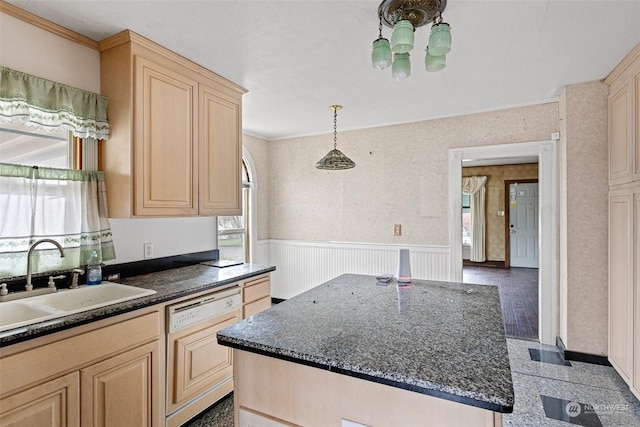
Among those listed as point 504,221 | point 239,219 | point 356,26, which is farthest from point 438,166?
point 504,221

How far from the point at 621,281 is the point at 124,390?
132 inches

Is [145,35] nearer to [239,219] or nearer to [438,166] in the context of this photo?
[239,219]

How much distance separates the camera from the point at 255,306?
2.64 meters

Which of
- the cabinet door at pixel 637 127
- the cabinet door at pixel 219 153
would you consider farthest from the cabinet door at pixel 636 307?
the cabinet door at pixel 219 153

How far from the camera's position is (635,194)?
→ 2.20 meters

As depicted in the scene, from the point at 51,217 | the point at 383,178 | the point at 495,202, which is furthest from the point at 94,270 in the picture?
the point at 495,202

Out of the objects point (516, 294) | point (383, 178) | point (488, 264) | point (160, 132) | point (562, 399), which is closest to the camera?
point (160, 132)

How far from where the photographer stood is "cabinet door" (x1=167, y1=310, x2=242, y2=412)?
1.98 meters

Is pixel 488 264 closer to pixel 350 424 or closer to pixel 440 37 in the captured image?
pixel 440 37

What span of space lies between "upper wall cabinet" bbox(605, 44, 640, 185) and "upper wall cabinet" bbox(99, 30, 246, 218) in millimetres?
2913

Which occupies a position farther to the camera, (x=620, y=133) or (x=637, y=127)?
(x=620, y=133)

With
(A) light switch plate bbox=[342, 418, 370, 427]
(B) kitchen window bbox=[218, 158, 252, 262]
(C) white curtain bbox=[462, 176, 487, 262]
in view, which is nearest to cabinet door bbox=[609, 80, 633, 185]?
(A) light switch plate bbox=[342, 418, 370, 427]

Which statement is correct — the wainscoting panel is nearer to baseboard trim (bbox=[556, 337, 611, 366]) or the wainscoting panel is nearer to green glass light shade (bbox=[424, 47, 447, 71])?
baseboard trim (bbox=[556, 337, 611, 366])

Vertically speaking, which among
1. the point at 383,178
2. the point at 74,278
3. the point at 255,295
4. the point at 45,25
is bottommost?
the point at 255,295
